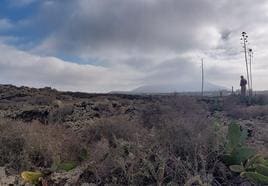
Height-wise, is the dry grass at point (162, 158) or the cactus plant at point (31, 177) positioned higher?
the dry grass at point (162, 158)

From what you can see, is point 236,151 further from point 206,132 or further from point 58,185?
point 58,185

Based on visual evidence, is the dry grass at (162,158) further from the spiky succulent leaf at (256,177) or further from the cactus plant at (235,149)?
the spiky succulent leaf at (256,177)

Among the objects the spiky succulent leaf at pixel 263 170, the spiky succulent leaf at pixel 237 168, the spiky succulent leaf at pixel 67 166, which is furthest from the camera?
the spiky succulent leaf at pixel 67 166

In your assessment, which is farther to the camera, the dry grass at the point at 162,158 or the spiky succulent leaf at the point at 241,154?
the spiky succulent leaf at the point at 241,154

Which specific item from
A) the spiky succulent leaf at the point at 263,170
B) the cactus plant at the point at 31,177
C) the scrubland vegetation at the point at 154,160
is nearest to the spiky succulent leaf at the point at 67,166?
the scrubland vegetation at the point at 154,160

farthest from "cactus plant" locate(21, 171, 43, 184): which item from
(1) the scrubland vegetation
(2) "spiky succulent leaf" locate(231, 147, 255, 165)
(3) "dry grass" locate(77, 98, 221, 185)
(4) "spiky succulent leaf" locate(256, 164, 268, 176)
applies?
(4) "spiky succulent leaf" locate(256, 164, 268, 176)

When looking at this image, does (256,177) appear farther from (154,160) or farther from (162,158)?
(154,160)

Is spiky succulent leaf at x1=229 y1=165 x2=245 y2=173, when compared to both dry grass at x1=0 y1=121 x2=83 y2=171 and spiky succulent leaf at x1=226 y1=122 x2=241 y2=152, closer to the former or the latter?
spiky succulent leaf at x1=226 y1=122 x2=241 y2=152

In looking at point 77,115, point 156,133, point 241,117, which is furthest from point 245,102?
point 156,133

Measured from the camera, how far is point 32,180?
27.7 ft

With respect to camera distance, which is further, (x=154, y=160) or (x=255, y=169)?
(x=154, y=160)

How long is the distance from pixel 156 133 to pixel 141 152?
3.81 feet

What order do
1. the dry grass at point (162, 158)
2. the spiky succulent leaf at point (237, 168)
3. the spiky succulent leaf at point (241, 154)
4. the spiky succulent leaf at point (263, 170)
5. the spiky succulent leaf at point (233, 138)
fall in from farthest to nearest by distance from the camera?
the spiky succulent leaf at point (233, 138) < the spiky succulent leaf at point (241, 154) < the spiky succulent leaf at point (237, 168) < the dry grass at point (162, 158) < the spiky succulent leaf at point (263, 170)

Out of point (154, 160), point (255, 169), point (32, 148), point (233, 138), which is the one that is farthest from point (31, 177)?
point (255, 169)
